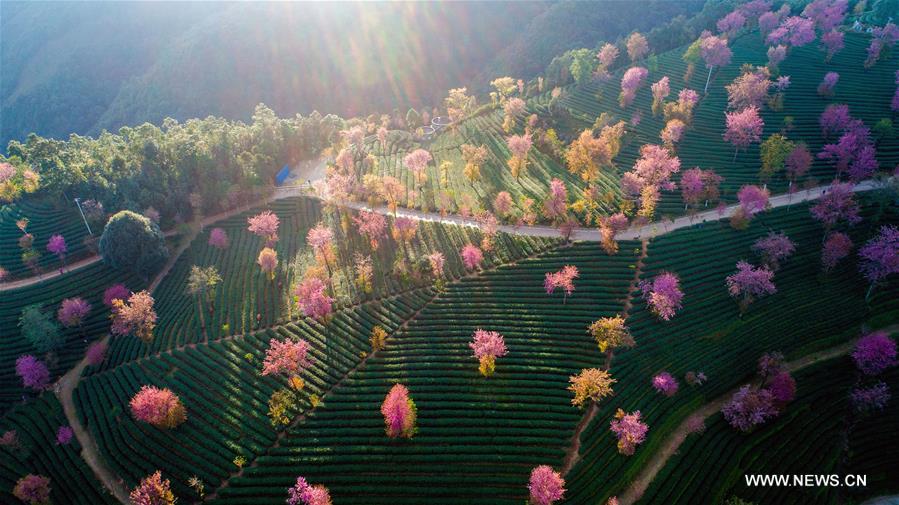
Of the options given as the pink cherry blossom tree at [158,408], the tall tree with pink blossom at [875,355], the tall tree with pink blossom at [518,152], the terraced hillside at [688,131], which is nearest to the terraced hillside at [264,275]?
the pink cherry blossom tree at [158,408]

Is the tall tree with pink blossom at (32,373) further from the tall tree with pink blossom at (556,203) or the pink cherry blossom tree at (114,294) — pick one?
the tall tree with pink blossom at (556,203)

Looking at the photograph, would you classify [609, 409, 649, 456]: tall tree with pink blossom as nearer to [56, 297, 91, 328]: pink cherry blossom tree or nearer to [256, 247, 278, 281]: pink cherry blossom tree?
[256, 247, 278, 281]: pink cherry blossom tree

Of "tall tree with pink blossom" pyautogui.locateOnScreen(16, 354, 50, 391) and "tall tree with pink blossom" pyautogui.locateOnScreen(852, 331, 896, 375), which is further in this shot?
"tall tree with pink blossom" pyautogui.locateOnScreen(16, 354, 50, 391)

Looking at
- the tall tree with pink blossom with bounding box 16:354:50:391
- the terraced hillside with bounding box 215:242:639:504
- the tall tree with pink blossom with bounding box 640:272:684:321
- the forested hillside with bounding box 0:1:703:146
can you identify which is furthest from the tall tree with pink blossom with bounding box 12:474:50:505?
the forested hillside with bounding box 0:1:703:146

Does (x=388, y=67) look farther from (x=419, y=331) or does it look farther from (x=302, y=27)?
(x=419, y=331)

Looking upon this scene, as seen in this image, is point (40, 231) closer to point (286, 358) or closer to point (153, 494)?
point (286, 358)

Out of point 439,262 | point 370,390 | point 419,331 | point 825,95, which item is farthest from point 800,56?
point 370,390
